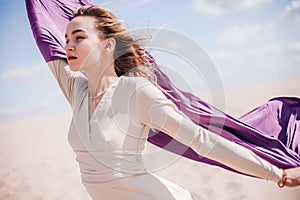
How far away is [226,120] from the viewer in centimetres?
233

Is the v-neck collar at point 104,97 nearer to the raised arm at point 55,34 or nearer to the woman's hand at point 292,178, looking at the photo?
the raised arm at point 55,34

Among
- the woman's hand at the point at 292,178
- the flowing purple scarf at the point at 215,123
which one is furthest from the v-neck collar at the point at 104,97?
the woman's hand at the point at 292,178

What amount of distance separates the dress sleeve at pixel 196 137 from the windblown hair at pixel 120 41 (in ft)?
1.04

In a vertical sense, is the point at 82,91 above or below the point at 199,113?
above

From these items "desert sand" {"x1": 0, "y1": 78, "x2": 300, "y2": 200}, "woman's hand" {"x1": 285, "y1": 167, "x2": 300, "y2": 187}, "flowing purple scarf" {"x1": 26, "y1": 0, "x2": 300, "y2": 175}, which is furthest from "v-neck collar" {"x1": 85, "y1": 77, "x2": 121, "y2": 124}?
"desert sand" {"x1": 0, "y1": 78, "x2": 300, "y2": 200}

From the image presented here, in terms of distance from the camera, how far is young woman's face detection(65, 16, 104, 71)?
1.87 metres

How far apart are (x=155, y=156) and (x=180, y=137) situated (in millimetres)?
411

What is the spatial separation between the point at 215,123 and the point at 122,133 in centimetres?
75

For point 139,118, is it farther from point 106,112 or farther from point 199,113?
point 199,113

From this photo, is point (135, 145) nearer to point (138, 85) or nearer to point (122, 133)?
point (122, 133)

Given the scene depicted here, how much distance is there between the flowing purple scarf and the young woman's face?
1.12 ft

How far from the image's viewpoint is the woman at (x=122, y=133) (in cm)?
168

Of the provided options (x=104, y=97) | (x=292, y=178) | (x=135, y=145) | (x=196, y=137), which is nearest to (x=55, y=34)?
(x=104, y=97)

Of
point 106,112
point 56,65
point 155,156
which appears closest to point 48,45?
point 56,65
